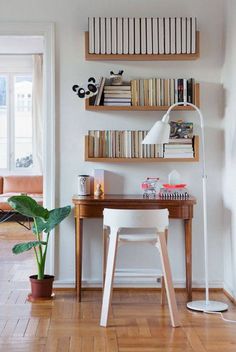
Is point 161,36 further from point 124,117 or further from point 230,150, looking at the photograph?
point 230,150

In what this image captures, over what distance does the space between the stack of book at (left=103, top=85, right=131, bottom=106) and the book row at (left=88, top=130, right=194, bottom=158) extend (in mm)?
228

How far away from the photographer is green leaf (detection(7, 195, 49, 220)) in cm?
427

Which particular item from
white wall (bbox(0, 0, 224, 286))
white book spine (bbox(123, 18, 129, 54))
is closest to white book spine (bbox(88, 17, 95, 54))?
white wall (bbox(0, 0, 224, 286))

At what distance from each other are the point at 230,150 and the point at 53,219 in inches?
57.2

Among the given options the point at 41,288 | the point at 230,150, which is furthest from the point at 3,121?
the point at 230,150

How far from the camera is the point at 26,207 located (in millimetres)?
4305

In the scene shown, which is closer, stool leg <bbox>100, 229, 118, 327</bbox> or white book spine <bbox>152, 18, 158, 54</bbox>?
stool leg <bbox>100, 229, 118, 327</bbox>

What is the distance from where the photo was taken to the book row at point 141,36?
4602 millimetres

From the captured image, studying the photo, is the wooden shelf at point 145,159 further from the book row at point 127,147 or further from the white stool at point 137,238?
the white stool at point 137,238

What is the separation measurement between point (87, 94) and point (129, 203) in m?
0.94

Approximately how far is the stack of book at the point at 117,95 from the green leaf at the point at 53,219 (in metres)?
0.91

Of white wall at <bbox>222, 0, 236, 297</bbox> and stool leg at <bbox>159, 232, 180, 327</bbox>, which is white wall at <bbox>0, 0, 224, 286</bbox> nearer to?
white wall at <bbox>222, 0, 236, 297</bbox>

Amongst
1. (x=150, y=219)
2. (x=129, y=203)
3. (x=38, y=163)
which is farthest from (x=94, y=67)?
(x=38, y=163)

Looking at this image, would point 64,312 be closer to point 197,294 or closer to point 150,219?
point 150,219
